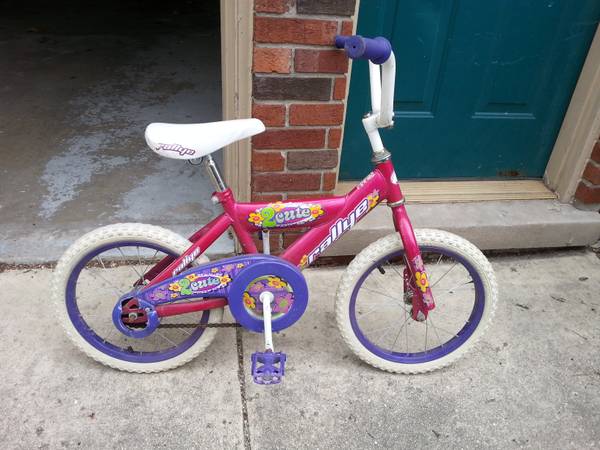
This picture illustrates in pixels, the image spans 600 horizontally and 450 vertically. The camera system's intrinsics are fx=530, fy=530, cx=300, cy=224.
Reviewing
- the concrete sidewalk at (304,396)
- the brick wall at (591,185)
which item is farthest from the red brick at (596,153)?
the concrete sidewalk at (304,396)

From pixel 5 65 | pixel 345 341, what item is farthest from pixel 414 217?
pixel 5 65

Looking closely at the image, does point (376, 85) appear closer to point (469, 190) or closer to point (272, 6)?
point (272, 6)

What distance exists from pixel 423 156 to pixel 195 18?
496 cm

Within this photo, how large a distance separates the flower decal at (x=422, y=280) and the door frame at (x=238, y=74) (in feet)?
2.79

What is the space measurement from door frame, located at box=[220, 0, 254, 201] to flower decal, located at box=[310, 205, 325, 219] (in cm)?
54

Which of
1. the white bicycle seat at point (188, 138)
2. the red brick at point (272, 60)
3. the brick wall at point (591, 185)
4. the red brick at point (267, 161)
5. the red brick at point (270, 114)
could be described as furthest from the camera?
the brick wall at point (591, 185)

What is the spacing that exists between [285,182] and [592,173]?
5.27 feet

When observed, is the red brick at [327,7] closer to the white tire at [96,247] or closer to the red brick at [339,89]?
the red brick at [339,89]

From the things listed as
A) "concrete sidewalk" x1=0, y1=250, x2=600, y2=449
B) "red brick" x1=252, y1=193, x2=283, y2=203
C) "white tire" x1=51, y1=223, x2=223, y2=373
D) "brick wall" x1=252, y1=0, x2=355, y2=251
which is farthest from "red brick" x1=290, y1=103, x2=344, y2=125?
"concrete sidewalk" x1=0, y1=250, x2=600, y2=449

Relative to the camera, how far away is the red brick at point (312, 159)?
229cm

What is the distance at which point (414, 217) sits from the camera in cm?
264

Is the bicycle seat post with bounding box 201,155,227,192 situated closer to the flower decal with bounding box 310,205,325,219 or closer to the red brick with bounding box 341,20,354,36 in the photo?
the flower decal with bounding box 310,205,325,219

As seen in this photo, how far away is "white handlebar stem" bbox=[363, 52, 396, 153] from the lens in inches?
64.3

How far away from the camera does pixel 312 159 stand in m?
2.31
